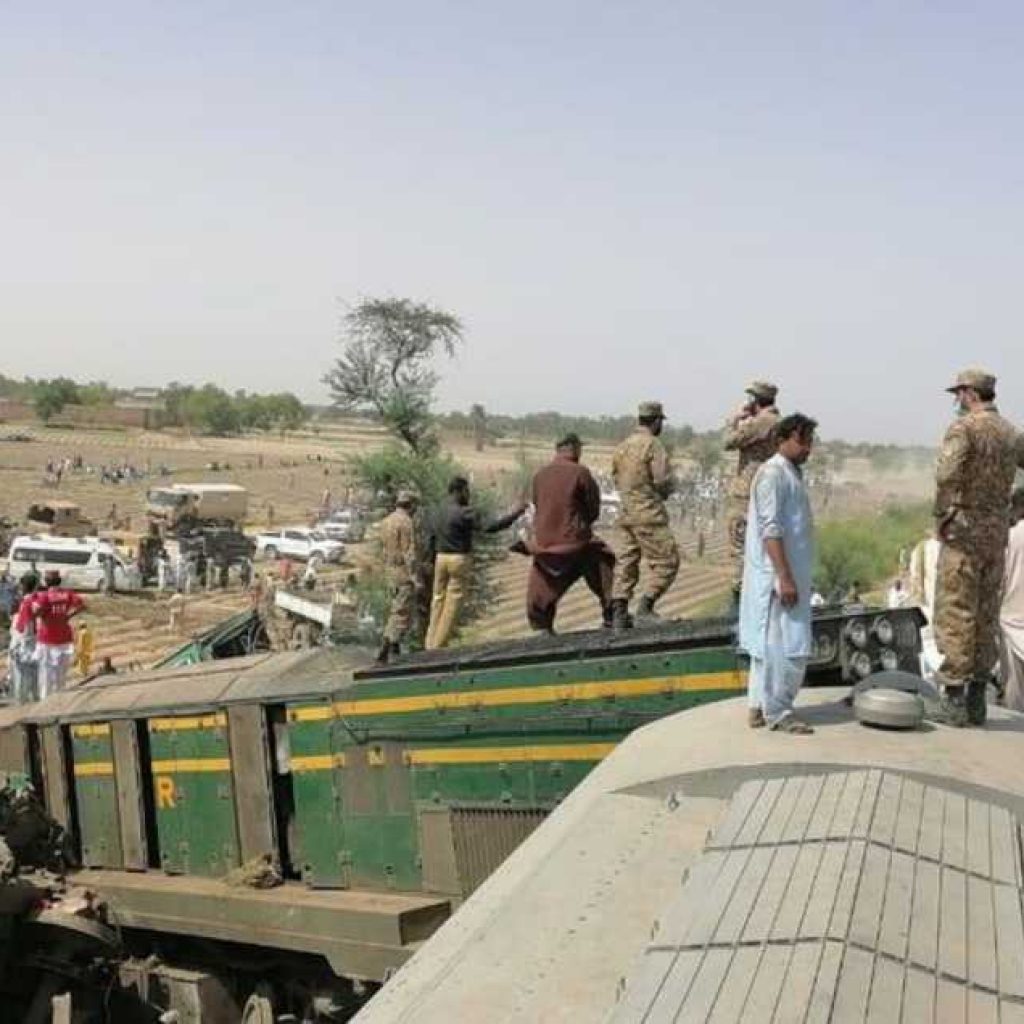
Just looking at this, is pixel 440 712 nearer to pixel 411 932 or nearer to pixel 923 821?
pixel 411 932

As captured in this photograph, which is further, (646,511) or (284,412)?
(284,412)

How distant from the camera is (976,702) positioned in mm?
5680

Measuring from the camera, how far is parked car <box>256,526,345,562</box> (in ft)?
168

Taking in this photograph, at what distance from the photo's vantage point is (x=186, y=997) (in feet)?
28.6

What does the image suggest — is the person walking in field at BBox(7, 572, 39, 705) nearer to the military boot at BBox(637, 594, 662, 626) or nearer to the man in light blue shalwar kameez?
the military boot at BBox(637, 594, 662, 626)

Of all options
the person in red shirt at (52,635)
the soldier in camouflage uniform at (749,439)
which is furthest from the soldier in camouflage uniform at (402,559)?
the person in red shirt at (52,635)

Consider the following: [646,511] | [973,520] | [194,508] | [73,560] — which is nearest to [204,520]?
[194,508]

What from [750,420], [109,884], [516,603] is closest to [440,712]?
[750,420]

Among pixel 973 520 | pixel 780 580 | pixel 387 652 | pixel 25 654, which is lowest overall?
pixel 25 654

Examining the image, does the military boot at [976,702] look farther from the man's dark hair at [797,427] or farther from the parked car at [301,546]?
the parked car at [301,546]

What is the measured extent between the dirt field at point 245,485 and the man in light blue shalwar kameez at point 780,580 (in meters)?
23.0

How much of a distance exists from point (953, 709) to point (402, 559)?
6.86m

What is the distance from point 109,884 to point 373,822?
255 centimetres

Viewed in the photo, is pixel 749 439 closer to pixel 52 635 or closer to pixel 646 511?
pixel 646 511
